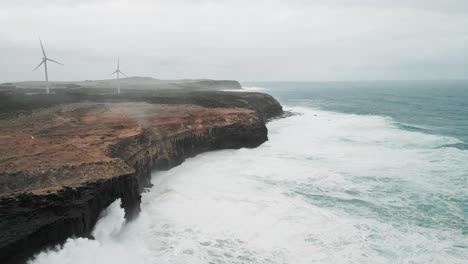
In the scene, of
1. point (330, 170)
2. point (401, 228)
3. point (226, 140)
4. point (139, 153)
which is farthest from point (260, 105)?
point (401, 228)

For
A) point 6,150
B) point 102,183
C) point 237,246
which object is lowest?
point 237,246

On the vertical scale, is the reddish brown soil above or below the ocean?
above

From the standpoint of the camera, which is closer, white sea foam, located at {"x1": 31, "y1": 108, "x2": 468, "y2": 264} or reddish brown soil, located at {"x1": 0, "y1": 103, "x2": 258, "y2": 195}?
white sea foam, located at {"x1": 31, "y1": 108, "x2": 468, "y2": 264}

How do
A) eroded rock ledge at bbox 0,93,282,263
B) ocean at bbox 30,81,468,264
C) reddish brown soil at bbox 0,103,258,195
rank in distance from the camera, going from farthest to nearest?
reddish brown soil at bbox 0,103,258,195
ocean at bbox 30,81,468,264
eroded rock ledge at bbox 0,93,282,263

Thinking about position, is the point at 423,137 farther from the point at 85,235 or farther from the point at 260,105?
the point at 85,235

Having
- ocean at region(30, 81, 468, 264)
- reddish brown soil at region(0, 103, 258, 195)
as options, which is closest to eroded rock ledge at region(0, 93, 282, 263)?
reddish brown soil at region(0, 103, 258, 195)

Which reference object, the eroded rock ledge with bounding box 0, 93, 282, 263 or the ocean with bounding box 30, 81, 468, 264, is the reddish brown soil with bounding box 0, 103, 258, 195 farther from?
the ocean with bounding box 30, 81, 468, 264
